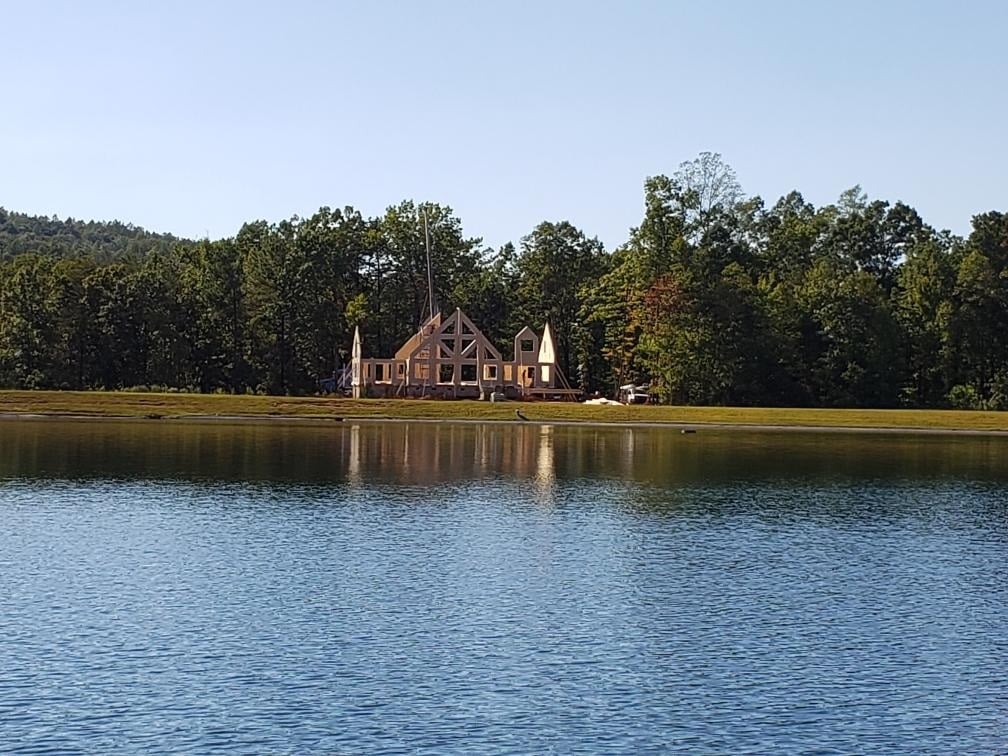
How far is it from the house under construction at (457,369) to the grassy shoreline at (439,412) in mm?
9057

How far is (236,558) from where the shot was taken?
28.4m

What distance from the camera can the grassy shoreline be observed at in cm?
8206

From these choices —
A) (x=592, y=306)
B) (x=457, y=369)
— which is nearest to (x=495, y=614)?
(x=457, y=369)

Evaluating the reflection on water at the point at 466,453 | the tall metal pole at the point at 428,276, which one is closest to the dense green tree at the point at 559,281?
the tall metal pole at the point at 428,276

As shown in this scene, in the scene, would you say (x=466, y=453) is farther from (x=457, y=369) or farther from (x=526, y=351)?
(x=526, y=351)

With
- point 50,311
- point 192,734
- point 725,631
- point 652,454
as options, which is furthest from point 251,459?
point 50,311

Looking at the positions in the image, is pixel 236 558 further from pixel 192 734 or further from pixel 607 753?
pixel 607 753

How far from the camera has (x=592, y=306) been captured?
109875 mm

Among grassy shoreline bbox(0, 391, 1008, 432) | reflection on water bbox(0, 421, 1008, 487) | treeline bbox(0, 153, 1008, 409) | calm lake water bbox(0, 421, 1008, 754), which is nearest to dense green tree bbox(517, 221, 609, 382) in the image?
treeline bbox(0, 153, 1008, 409)

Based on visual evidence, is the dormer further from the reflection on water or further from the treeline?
the reflection on water

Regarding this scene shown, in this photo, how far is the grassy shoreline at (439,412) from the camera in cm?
8206

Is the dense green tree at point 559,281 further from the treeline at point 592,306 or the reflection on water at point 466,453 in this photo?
the reflection on water at point 466,453

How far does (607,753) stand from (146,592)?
11.7 metres

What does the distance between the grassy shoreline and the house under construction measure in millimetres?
9057
